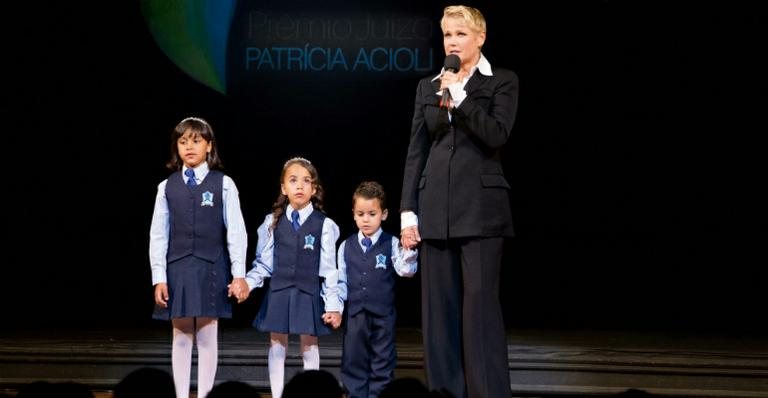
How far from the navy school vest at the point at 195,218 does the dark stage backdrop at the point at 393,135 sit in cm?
167

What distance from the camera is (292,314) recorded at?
396 cm

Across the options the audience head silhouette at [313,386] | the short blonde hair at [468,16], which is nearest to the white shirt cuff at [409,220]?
the short blonde hair at [468,16]

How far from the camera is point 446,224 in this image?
125 inches

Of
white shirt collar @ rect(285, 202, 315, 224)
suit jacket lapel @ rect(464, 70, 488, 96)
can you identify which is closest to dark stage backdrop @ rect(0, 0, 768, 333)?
white shirt collar @ rect(285, 202, 315, 224)

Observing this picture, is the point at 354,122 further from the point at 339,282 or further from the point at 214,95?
the point at 339,282

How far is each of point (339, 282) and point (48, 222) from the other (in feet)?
7.31

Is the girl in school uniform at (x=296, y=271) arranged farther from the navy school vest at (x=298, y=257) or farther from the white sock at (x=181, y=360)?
the white sock at (x=181, y=360)

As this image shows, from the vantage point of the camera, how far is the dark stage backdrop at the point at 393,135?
5258 mm

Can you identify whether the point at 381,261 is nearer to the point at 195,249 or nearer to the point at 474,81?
the point at 195,249

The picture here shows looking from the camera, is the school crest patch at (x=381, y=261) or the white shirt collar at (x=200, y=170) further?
the school crest patch at (x=381, y=261)

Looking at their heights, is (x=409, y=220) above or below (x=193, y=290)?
above

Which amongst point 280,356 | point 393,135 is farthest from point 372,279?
point 393,135

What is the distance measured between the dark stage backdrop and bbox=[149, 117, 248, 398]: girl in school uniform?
1632mm

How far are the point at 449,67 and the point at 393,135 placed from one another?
7.69 feet
